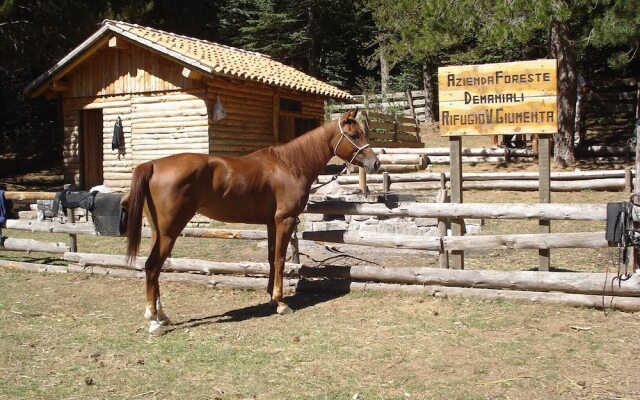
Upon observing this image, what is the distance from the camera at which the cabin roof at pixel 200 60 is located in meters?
15.8

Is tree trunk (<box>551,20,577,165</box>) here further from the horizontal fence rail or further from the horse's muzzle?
the horse's muzzle

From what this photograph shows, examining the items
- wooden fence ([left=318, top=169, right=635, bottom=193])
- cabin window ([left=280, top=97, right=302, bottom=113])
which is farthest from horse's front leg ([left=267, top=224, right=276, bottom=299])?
cabin window ([left=280, top=97, right=302, bottom=113])

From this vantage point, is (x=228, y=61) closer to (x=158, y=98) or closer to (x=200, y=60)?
(x=158, y=98)

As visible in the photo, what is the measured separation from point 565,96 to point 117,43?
41.8ft

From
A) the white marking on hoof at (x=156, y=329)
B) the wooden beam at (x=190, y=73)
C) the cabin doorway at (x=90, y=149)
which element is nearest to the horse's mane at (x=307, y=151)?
the white marking on hoof at (x=156, y=329)

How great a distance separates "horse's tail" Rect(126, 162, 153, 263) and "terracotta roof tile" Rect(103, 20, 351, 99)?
30.3 feet

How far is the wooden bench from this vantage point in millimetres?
23513

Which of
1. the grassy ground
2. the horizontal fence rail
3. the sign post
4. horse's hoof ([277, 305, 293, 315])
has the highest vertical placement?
the sign post

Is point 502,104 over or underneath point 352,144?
over

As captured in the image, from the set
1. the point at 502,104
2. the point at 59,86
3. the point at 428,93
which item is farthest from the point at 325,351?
the point at 428,93

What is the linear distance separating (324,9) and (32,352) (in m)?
30.9

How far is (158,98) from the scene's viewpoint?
1738 centimetres

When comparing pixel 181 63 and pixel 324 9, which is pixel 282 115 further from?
pixel 324 9

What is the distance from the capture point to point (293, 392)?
4.74m
